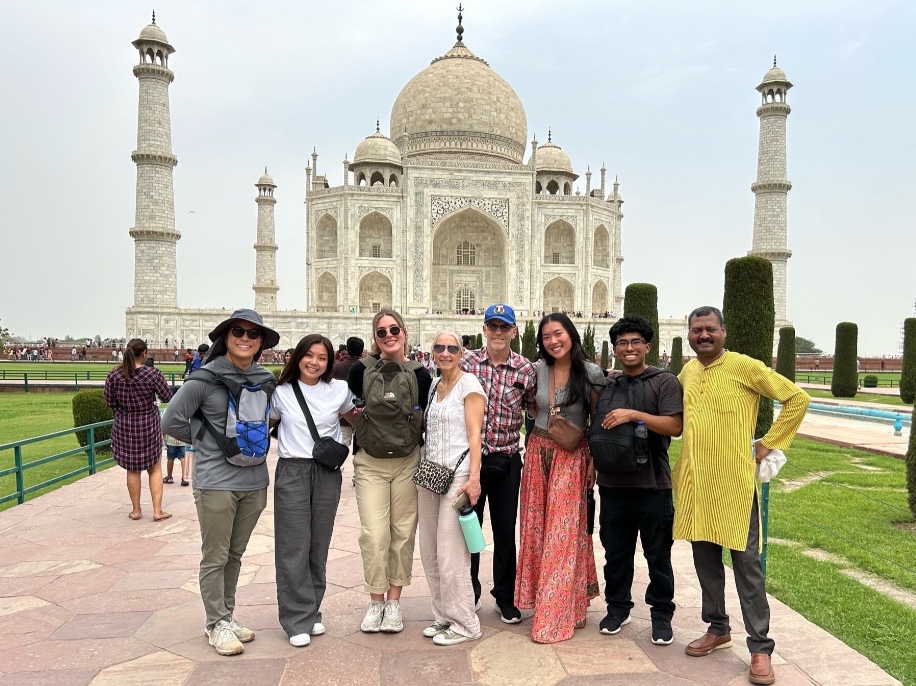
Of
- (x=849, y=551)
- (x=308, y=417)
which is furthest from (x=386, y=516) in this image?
(x=849, y=551)

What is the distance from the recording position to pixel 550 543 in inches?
115

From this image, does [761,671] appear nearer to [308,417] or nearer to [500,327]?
[500,327]

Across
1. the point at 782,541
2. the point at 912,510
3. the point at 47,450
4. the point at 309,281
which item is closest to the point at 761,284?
the point at 912,510

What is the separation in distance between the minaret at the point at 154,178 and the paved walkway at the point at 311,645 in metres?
25.5

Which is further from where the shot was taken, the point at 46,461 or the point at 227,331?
the point at 46,461

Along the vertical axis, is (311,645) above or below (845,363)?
below

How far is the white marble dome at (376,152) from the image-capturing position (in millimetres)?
34000

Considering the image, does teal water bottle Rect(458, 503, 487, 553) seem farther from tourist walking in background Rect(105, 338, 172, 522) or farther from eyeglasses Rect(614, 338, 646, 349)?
tourist walking in background Rect(105, 338, 172, 522)

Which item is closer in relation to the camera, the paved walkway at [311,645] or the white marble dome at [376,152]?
the paved walkway at [311,645]

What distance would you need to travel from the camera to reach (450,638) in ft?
9.45

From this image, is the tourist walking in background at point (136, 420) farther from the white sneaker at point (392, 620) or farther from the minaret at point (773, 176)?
the minaret at point (773, 176)

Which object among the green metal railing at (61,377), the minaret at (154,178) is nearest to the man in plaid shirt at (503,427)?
the green metal railing at (61,377)

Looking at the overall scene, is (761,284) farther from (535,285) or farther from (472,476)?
(535,285)

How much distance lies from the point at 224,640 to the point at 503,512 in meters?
1.32
